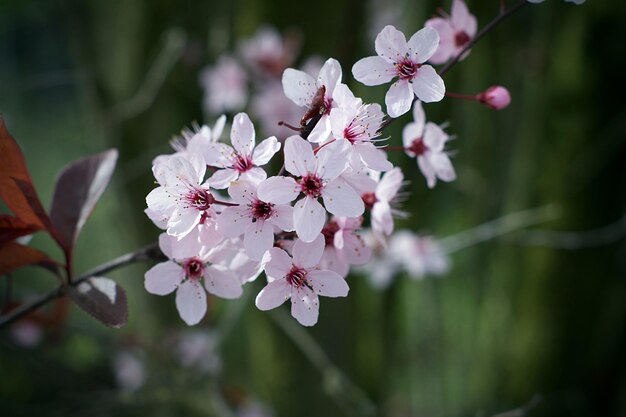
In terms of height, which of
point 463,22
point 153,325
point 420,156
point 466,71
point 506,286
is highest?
point 463,22

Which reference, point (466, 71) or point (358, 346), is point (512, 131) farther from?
point (358, 346)

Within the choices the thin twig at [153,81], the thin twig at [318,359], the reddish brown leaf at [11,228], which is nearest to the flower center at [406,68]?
the reddish brown leaf at [11,228]

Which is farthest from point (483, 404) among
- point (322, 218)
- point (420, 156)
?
point (322, 218)

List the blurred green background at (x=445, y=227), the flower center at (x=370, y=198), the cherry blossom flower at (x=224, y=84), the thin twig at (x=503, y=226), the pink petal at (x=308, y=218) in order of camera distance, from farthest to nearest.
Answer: the cherry blossom flower at (x=224, y=84) → the blurred green background at (x=445, y=227) → the thin twig at (x=503, y=226) → the flower center at (x=370, y=198) → the pink petal at (x=308, y=218)

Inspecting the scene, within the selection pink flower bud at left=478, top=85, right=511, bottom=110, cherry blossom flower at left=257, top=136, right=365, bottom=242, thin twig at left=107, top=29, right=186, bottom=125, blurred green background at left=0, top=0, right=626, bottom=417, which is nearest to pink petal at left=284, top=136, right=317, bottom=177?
cherry blossom flower at left=257, top=136, right=365, bottom=242

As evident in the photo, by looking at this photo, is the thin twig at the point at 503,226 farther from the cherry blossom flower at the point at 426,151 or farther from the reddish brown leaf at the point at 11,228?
the reddish brown leaf at the point at 11,228

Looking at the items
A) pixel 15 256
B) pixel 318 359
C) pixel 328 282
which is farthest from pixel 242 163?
pixel 318 359

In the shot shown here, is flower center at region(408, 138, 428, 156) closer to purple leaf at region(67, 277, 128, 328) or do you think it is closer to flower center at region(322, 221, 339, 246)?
flower center at region(322, 221, 339, 246)
